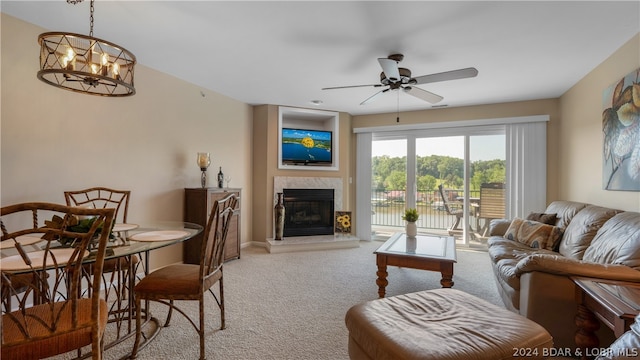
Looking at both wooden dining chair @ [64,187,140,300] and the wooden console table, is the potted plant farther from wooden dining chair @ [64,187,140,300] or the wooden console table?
wooden dining chair @ [64,187,140,300]

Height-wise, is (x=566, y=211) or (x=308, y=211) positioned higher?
(x=566, y=211)

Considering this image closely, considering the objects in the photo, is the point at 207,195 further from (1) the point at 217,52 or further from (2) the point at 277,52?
(2) the point at 277,52

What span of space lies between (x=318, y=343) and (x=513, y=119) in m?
4.41

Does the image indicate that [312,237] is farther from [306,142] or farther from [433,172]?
[433,172]

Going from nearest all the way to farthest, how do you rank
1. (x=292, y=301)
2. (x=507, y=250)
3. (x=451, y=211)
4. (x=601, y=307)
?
1. (x=601, y=307)
2. (x=292, y=301)
3. (x=507, y=250)
4. (x=451, y=211)

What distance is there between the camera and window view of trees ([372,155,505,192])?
15.4 ft

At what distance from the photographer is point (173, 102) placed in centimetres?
356

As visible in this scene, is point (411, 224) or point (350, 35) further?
point (411, 224)

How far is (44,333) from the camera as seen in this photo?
1138 mm

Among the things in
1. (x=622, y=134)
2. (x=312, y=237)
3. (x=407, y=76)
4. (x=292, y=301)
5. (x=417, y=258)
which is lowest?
(x=292, y=301)

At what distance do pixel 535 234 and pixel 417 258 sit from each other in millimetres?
1500

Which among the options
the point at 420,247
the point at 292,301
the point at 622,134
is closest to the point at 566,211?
the point at 622,134

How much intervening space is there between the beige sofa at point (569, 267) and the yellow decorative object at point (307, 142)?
3289 millimetres

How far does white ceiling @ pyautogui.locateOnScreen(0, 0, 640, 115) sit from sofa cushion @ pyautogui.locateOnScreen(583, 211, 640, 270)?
1552 mm
